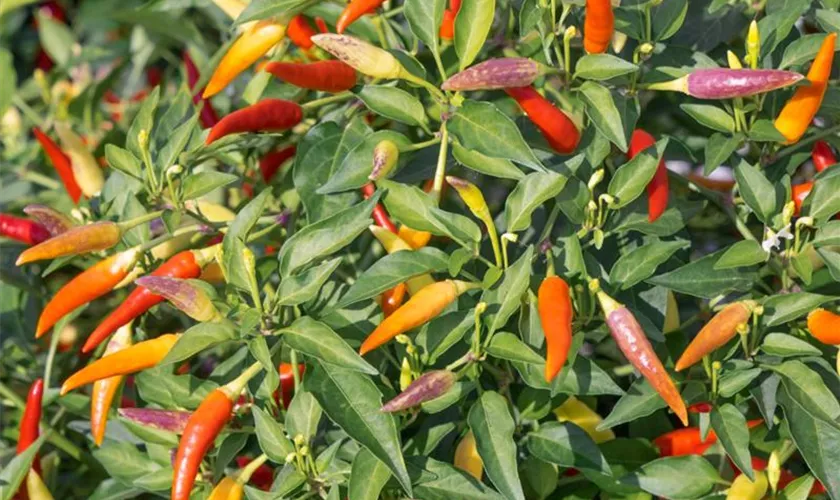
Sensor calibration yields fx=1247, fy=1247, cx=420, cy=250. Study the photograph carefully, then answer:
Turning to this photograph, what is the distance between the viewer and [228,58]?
1.88m

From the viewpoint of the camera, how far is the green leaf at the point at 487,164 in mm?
1631

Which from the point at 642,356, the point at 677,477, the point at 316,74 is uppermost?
the point at 316,74

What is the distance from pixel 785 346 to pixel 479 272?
43cm

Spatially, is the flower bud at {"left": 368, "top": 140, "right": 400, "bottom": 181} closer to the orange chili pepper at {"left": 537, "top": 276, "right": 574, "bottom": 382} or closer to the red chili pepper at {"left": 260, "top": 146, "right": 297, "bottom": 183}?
the orange chili pepper at {"left": 537, "top": 276, "right": 574, "bottom": 382}

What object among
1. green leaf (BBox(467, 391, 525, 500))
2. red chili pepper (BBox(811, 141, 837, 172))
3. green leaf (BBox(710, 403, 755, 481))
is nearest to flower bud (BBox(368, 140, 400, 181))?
green leaf (BBox(467, 391, 525, 500))

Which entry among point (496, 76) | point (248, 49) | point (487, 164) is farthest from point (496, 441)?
point (248, 49)

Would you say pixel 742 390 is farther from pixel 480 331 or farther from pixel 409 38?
pixel 409 38

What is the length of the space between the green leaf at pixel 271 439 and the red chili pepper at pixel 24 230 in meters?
0.62

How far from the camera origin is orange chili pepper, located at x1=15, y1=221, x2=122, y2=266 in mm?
1688

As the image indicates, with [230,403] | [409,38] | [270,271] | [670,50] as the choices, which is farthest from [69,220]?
[670,50]

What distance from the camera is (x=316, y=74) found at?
172 cm

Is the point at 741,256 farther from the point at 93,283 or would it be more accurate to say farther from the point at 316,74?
the point at 93,283

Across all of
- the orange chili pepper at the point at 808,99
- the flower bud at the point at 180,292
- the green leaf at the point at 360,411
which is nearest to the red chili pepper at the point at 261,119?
the flower bud at the point at 180,292

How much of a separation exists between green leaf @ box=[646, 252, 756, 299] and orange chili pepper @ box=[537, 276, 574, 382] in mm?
162
